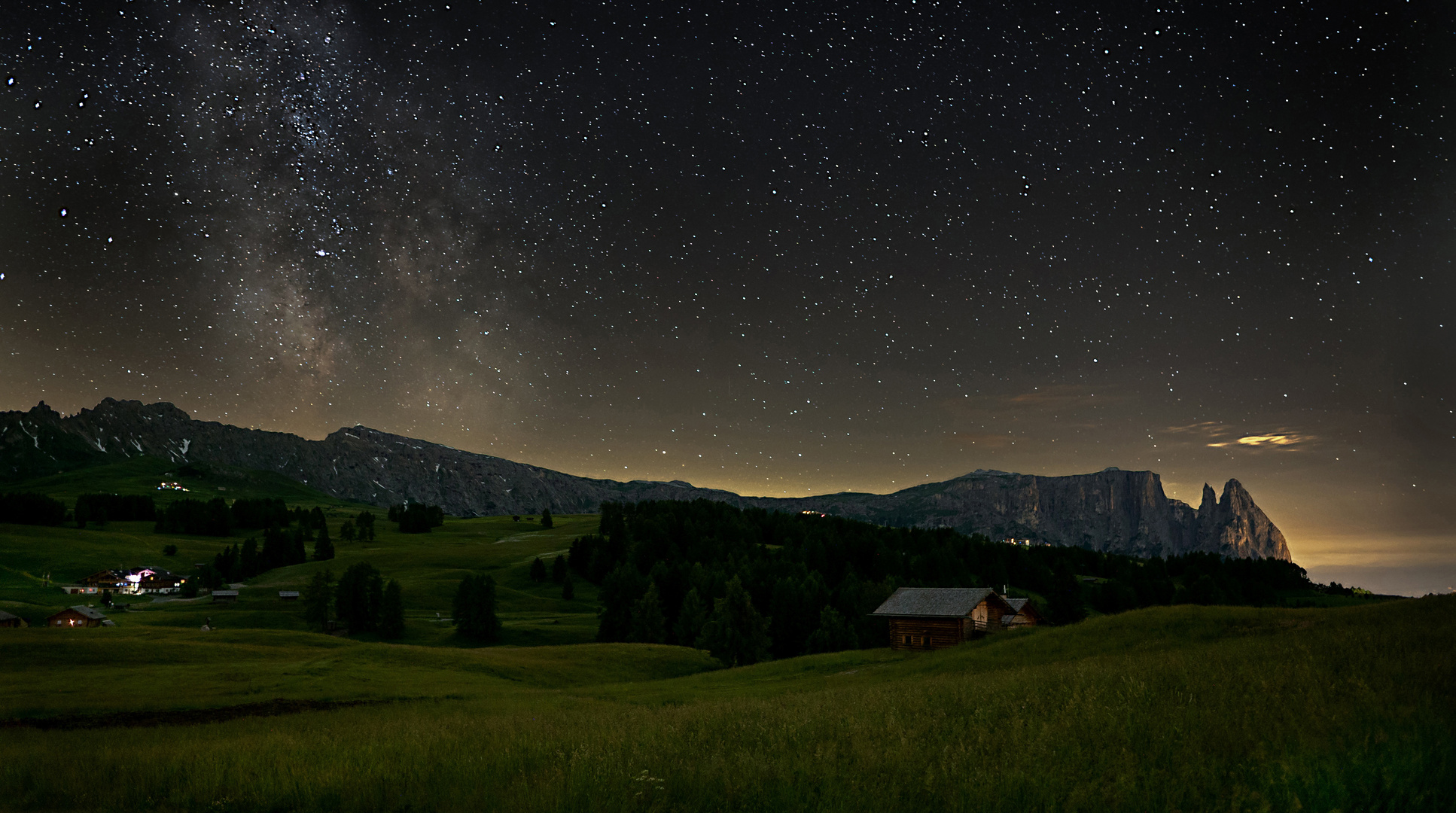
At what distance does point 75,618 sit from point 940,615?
113m

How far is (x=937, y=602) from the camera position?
202 ft

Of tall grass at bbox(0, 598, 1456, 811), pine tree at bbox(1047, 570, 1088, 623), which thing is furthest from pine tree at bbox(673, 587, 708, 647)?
tall grass at bbox(0, 598, 1456, 811)

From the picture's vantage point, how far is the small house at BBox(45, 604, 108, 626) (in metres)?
92.2

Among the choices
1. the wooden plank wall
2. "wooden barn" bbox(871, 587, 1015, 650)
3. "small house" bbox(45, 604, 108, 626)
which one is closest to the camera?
the wooden plank wall

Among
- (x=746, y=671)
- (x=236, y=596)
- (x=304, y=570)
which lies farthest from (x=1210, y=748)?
(x=304, y=570)

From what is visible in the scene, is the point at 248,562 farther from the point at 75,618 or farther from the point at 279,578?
the point at 75,618

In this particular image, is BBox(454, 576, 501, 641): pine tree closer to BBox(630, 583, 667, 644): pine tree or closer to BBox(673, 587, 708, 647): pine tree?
BBox(630, 583, 667, 644): pine tree

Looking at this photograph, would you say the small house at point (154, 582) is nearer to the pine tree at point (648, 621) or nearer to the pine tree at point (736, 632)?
the pine tree at point (648, 621)

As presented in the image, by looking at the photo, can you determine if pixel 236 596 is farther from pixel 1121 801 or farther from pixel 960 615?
pixel 1121 801

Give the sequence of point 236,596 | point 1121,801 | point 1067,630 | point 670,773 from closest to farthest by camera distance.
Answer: point 1121,801 < point 670,773 < point 1067,630 < point 236,596

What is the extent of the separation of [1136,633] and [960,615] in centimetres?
2724

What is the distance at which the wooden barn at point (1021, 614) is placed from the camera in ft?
215

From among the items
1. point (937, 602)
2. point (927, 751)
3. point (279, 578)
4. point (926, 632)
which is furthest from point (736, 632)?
point (279, 578)

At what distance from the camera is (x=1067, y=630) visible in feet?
123
